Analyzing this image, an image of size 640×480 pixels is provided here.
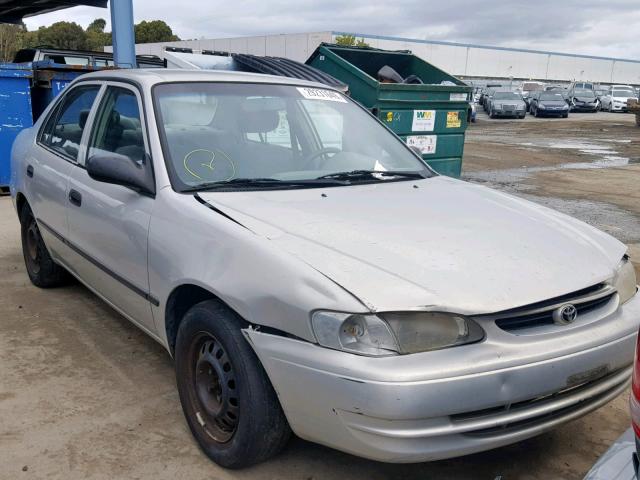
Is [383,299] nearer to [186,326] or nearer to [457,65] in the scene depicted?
[186,326]

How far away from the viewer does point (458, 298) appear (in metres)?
2.18

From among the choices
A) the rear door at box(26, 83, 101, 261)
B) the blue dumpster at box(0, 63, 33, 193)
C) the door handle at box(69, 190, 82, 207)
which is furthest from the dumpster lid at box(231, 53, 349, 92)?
the door handle at box(69, 190, 82, 207)

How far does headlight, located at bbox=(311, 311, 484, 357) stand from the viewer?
2.13 m

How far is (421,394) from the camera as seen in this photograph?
6.73 feet

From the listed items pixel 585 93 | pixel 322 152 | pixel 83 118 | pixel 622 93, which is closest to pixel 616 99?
pixel 622 93

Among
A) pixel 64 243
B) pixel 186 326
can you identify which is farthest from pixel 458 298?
pixel 64 243

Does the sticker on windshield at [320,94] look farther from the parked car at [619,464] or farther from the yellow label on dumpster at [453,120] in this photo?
the yellow label on dumpster at [453,120]

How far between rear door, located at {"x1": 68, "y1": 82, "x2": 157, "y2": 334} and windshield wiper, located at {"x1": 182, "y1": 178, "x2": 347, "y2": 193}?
26cm

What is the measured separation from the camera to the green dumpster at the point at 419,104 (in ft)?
25.2

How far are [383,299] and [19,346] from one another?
270 centimetres

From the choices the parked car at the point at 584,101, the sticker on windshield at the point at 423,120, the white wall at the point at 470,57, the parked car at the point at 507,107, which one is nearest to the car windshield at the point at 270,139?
the sticker on windshield at the point at 423,120

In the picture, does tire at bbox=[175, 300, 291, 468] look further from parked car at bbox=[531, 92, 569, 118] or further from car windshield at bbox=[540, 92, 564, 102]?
car windshield at bbox=[540, 92, 564, 102]

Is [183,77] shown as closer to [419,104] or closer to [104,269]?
[104,269]

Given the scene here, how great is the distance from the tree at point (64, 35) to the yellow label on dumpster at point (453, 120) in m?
54.8
